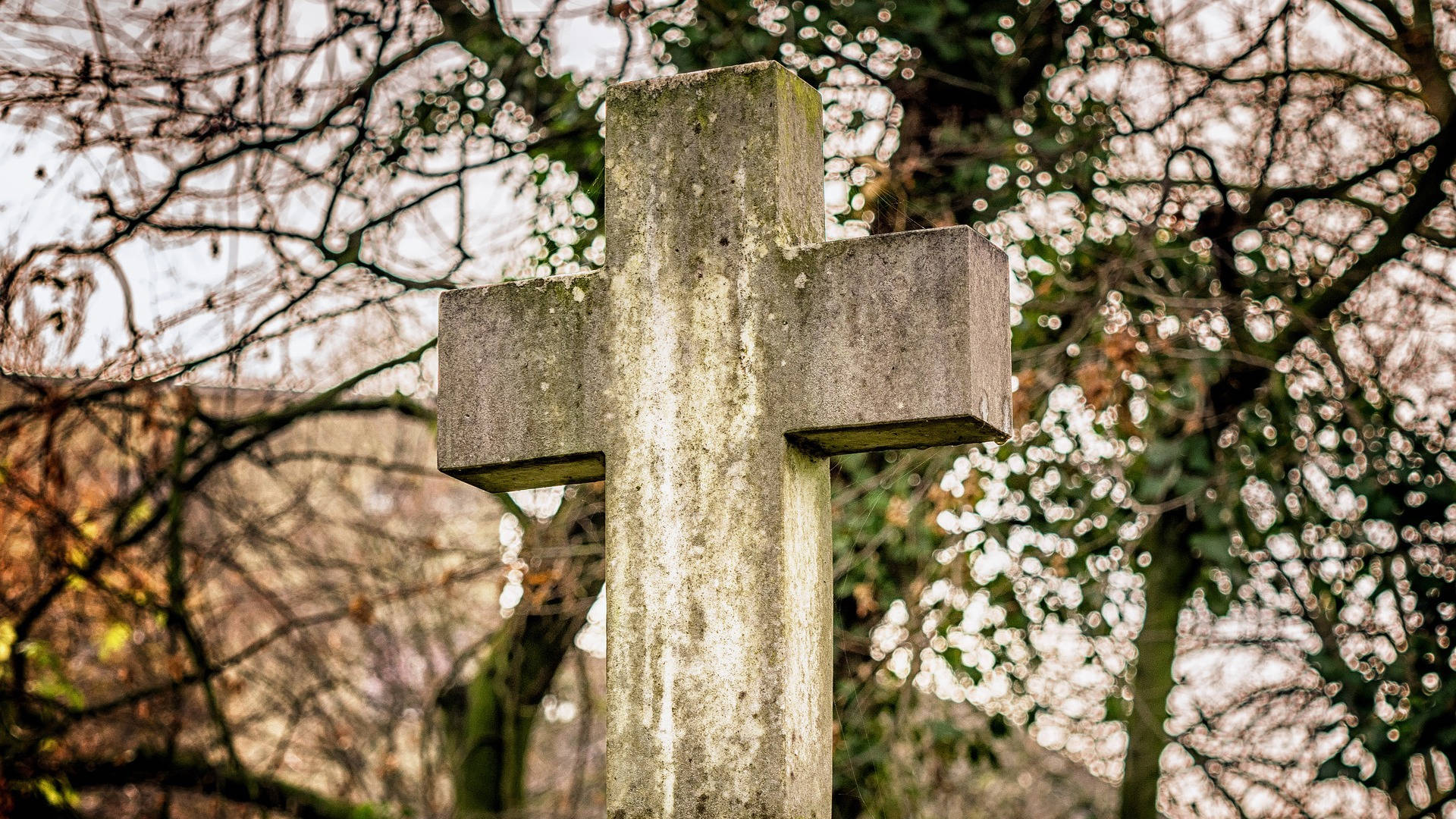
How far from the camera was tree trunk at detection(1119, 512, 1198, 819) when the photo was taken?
7055mm

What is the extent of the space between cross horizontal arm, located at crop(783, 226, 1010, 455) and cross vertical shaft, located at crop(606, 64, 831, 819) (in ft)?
0.22

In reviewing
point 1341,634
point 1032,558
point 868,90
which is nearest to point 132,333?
point 868,90

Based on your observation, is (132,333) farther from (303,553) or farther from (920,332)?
(920,332)

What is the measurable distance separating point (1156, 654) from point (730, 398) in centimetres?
488

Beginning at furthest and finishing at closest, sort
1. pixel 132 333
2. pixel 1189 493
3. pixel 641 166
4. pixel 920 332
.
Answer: pixel 1189 493
pixel 132 333
pixel 641 166
pixel 920 332

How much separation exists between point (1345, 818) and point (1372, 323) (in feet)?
6.33

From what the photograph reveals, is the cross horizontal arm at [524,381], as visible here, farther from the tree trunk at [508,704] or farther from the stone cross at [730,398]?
the tree trunk at [508,704]

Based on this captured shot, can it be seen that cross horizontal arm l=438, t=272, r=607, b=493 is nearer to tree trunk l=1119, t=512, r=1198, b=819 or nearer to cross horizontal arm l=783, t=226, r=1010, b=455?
cross horizontal arm l=783, t=226, r=1010, b=455

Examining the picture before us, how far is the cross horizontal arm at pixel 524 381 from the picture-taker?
288 centimetres

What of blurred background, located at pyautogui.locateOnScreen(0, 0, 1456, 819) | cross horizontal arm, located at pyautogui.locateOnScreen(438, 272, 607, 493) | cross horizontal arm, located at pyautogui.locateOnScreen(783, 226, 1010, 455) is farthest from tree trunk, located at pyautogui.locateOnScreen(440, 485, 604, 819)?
cross horizontal arm, located at pyautogui.locateOnScreen(783, 226, 1010, 455)

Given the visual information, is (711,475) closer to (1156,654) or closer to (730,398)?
(730,398)

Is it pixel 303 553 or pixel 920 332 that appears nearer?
pixel 920 332

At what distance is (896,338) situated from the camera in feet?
8.86

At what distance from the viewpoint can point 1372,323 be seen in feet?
21.6
